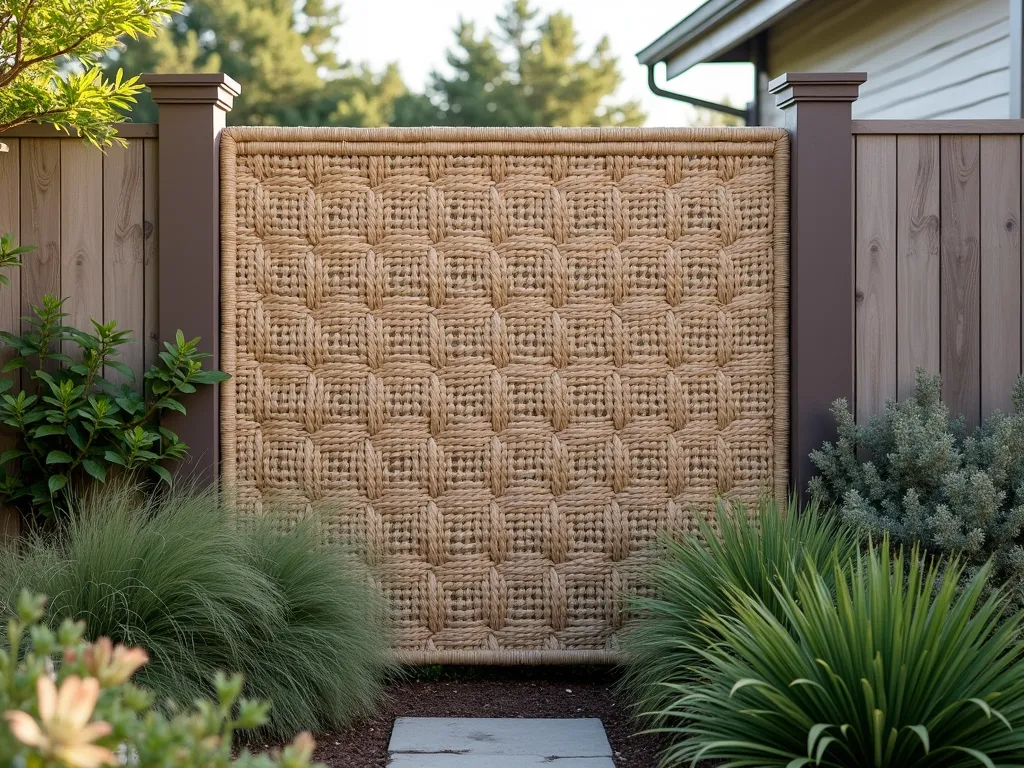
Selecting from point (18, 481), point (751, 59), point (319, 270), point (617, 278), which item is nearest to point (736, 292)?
point (617, 278)

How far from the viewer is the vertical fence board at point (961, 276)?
13.0 feet

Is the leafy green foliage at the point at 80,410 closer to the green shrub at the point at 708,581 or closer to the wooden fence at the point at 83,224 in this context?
the wooden fence at the point at 83,224

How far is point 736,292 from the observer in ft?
13.1

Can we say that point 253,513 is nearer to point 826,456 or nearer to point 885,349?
point 826,456

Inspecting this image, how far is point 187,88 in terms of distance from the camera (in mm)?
3838

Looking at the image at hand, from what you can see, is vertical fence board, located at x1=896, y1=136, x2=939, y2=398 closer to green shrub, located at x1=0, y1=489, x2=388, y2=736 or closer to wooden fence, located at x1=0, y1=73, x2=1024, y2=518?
wooden fence, located at x1=0, y1=73, x2=1024, y2=518

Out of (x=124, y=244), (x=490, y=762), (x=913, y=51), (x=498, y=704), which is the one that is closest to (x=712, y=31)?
(x=913, y=51)

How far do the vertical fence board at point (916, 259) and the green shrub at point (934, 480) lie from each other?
7.4 inches

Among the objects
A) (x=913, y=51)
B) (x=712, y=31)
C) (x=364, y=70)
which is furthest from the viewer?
(x=364, y=70)

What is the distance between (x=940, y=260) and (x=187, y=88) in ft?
9.52

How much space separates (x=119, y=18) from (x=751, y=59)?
20.0ft

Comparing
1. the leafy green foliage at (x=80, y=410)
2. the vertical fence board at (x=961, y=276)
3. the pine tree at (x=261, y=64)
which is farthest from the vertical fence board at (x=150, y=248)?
the pine tree at (x=261, y=64)

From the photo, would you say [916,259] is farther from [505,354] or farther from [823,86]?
[505,354]

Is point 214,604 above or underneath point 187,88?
underneath
